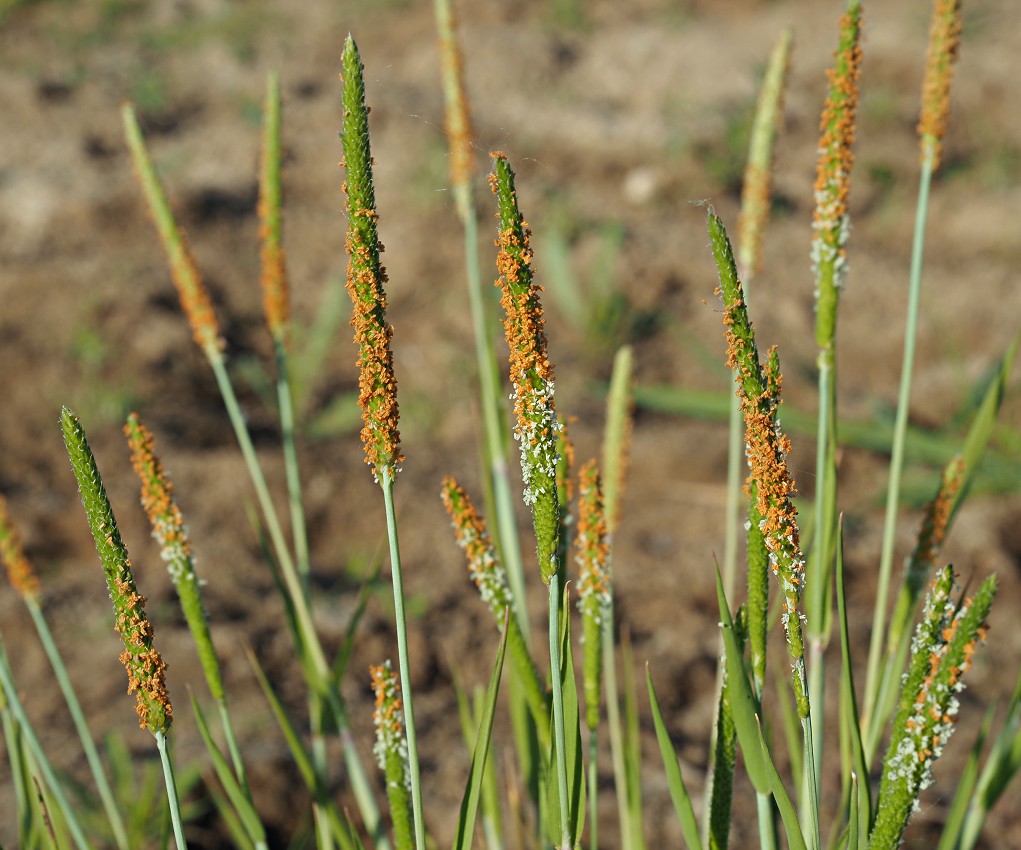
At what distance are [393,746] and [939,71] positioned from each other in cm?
90

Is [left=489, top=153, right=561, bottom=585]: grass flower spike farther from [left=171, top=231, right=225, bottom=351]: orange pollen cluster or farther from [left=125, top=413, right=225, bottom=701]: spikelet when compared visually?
[left=171, top=231, right=225, bottom=351]: orange pollen cluster

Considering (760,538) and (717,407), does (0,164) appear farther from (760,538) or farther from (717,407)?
(760,538)

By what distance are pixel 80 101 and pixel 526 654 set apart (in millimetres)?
4287

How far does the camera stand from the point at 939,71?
1.21 meters

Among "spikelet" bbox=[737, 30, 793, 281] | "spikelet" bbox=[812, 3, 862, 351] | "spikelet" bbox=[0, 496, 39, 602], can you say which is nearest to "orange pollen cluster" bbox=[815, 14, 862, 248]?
"spikelet" bbox=[812, 3, 862, 351]

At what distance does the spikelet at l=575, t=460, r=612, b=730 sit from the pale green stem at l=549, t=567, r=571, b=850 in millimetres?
126

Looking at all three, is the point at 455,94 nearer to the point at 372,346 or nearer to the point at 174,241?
the point at 174,241

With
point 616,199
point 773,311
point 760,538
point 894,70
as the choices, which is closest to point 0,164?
point 616,199

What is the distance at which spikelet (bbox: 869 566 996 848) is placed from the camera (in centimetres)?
81

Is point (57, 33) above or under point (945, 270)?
above

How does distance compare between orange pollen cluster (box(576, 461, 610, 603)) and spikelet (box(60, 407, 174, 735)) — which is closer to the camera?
spikelet (box(60, 407, 174, 735))

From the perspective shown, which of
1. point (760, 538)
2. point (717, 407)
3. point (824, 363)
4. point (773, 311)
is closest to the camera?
point (760, 538)

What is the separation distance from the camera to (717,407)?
243cm

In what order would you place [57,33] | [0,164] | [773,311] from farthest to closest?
1. [57,33]
2. [0,164]
3. [773,311]
